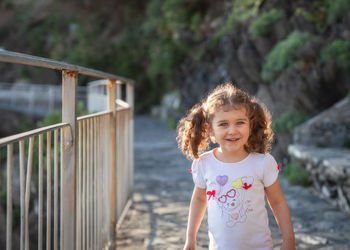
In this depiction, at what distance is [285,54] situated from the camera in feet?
24.3

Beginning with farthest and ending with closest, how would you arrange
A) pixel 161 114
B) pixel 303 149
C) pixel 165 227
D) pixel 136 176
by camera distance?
pixel 161 114 < pixel 136 176 < pixel 303 149 < pixel 165 227

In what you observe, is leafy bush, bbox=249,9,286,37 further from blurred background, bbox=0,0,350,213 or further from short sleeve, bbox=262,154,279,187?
short sleeve, bbox=262,154,279,187

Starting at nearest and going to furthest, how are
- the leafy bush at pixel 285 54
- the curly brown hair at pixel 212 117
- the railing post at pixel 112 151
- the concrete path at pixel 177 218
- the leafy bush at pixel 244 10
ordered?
the curly brown hair at pixel 212 117, the railing post at pixel 112 151, the concrete path at pixel 177 218, the leafy bush at pixel 285 54, the leafy bush at pixel 244 10

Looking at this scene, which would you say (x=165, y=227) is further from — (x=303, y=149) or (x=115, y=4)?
(x=115, y=4)

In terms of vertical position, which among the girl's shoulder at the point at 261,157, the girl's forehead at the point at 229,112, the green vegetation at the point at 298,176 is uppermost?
the girl's forehead at the point at 229,112

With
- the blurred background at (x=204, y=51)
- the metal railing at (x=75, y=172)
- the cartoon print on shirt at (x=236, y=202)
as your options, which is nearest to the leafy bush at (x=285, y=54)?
the blurred background at (x=204, y=51)

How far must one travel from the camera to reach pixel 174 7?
14.4 m

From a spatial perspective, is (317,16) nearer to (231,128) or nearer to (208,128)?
(208,128)

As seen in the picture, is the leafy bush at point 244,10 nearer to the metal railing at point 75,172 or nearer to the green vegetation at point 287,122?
the green vegetation at point 287,122

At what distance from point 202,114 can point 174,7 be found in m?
12.7

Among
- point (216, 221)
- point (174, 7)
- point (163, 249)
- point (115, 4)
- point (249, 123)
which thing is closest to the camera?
point (216, 221)

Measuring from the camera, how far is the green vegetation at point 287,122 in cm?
709

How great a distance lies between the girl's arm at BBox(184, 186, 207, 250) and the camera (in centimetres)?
226

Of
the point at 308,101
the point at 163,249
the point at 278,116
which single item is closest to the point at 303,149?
the point at 308,101
